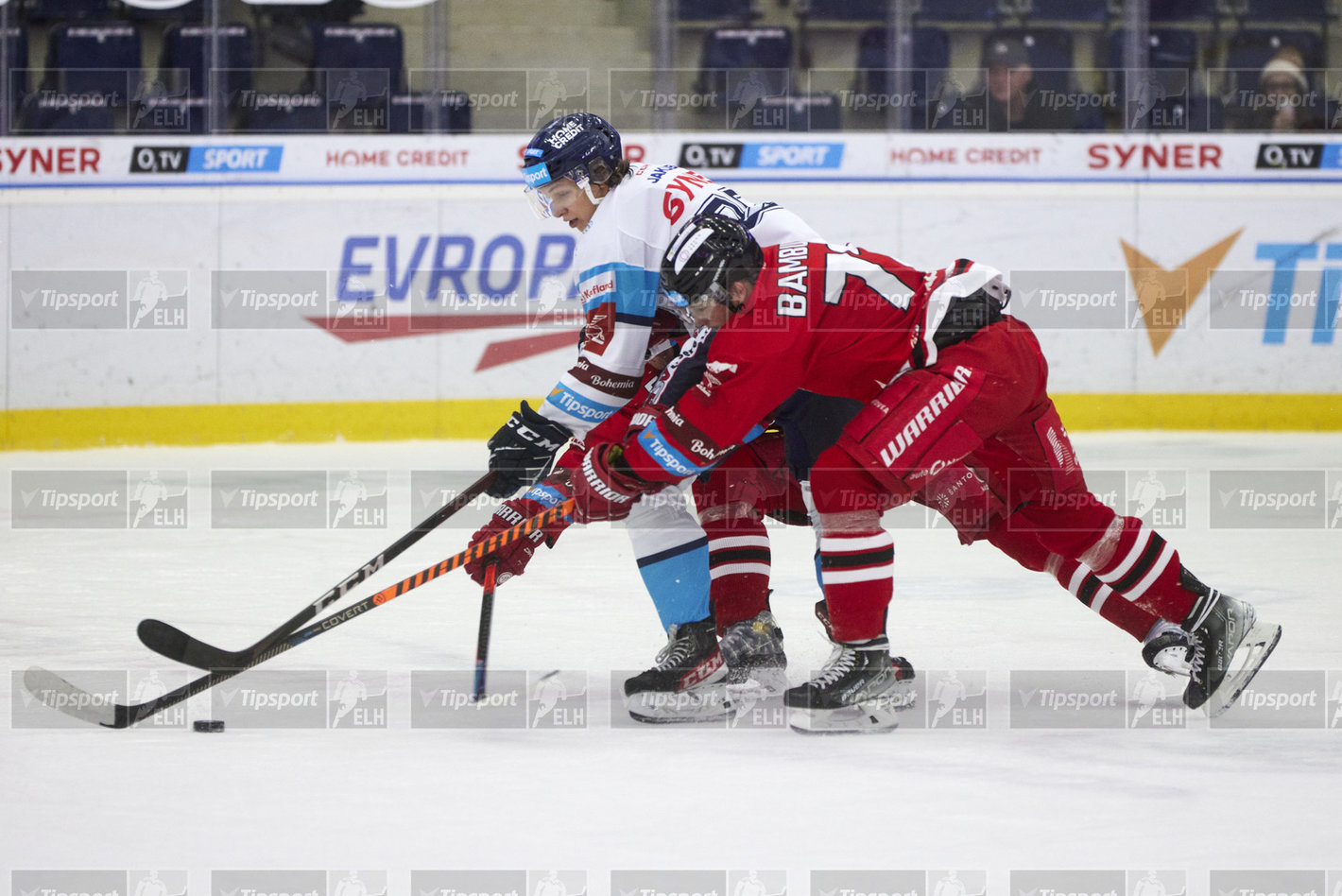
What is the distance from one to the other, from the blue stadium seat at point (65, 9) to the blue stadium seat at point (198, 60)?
1.31ft

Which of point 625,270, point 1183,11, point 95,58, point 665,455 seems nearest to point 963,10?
point 1183,11

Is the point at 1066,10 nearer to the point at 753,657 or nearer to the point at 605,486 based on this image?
the point at 753,657

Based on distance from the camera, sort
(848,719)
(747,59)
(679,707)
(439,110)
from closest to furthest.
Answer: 1. (848,719)
2. (679,707)
3. (439,110)
4. (747,59)

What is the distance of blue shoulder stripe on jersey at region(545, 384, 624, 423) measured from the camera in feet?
11.0

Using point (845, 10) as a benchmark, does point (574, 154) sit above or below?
below

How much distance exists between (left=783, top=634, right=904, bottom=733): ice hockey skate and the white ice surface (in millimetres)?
51

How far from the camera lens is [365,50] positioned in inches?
344

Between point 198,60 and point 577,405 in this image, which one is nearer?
point 577,405

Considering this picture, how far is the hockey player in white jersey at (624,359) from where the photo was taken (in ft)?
10.9

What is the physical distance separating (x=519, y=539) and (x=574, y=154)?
80 centimetres

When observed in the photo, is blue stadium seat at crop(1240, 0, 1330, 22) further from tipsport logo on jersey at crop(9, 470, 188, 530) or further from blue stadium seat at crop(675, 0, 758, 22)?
tipsport logo on jersey at crop(9, 470, 188, 530)

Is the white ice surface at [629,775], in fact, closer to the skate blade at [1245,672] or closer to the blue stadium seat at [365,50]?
the skate blade at [1245,672]

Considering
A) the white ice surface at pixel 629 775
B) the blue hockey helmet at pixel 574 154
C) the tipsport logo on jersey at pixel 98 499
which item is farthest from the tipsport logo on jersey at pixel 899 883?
the tipsport logo on jersey at pixel 98 499

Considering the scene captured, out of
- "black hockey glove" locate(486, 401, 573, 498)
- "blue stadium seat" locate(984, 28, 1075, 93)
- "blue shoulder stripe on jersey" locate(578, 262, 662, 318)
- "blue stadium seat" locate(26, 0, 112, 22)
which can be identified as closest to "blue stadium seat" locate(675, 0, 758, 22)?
"blue stadium seat" locate(984, 28, 1075, 93)
